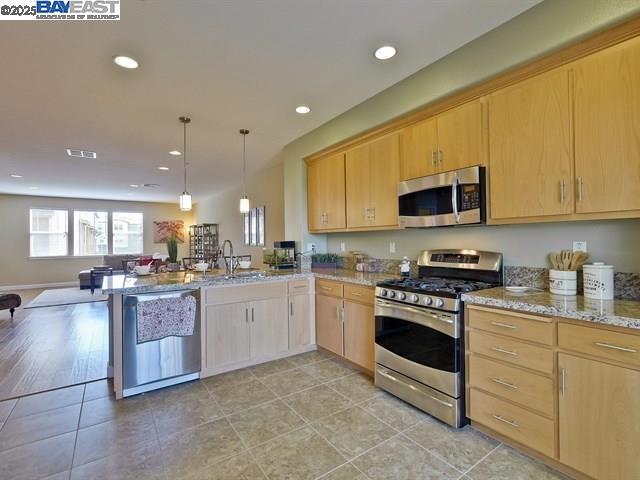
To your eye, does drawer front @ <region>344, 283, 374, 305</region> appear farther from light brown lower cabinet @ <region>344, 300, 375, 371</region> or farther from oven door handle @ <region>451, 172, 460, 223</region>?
oven door handle @ <region>451, 172, 460, 223</region>

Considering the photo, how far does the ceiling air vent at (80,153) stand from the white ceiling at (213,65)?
0.83 ft

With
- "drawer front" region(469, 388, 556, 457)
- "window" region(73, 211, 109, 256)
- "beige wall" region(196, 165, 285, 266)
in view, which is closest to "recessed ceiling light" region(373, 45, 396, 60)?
"drawer front" region(469, 388, 556, 457)

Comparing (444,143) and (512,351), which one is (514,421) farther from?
(444,143)

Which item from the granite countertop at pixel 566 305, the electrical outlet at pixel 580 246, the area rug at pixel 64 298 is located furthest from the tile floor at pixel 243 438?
the area rug at pixel 64 298

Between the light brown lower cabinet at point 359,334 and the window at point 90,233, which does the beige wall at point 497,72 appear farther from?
the window at point 90,233

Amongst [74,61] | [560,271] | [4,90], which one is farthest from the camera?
[4,90]

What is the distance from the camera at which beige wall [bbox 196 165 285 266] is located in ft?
19.4

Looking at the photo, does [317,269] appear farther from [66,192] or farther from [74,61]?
[66,192]

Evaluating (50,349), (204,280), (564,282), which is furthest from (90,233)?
(564,282)

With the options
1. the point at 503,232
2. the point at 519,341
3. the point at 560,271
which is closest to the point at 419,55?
the point at 503,232

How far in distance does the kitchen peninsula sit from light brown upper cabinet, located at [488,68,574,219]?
1.30 meters

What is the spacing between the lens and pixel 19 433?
7.14 feet

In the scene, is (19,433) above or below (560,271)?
below

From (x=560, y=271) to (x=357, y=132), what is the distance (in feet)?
7.08
